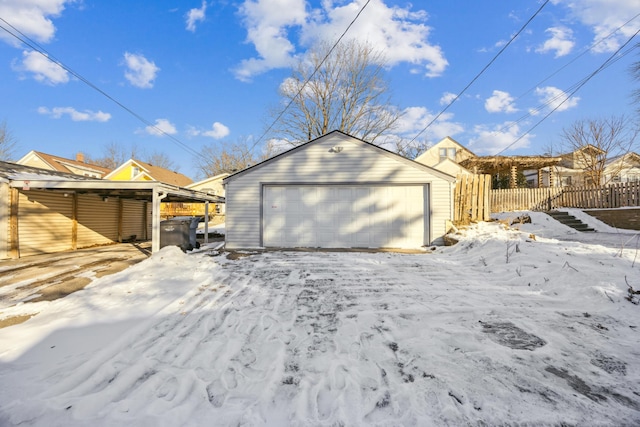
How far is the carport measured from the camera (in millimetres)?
7883

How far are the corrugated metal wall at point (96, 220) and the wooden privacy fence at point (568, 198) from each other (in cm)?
2030

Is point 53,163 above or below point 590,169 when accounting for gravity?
above

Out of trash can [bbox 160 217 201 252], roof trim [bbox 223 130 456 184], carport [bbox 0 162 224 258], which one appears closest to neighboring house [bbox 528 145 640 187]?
roof trim [bbox 223 130 456 184]

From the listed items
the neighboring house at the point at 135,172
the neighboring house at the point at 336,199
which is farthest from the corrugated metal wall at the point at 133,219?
the neighboring house at the point at 135,172

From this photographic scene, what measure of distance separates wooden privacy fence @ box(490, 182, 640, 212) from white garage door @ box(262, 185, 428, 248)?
9.27 meters

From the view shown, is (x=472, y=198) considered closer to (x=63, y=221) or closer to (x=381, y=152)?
(x=381, y=152)

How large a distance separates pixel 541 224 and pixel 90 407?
13470 mm

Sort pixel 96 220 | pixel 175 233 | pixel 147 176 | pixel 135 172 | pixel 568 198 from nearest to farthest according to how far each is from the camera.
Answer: pixel 175 233 < pixel 96 220 < pixel 568 198 < pixel 147 176 < pixel 135 172

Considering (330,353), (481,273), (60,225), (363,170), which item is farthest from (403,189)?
(60,225)

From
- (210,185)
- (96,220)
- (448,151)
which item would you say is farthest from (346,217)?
(448,151)

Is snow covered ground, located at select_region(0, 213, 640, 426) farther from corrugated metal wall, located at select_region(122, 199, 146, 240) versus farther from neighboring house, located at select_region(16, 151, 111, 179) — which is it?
neighboring house, located at select_region(16, 151, 111, 179)

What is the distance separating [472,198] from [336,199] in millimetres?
5254

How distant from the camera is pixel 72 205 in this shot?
34.0 feet

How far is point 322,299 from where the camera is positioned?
4.09 metres
